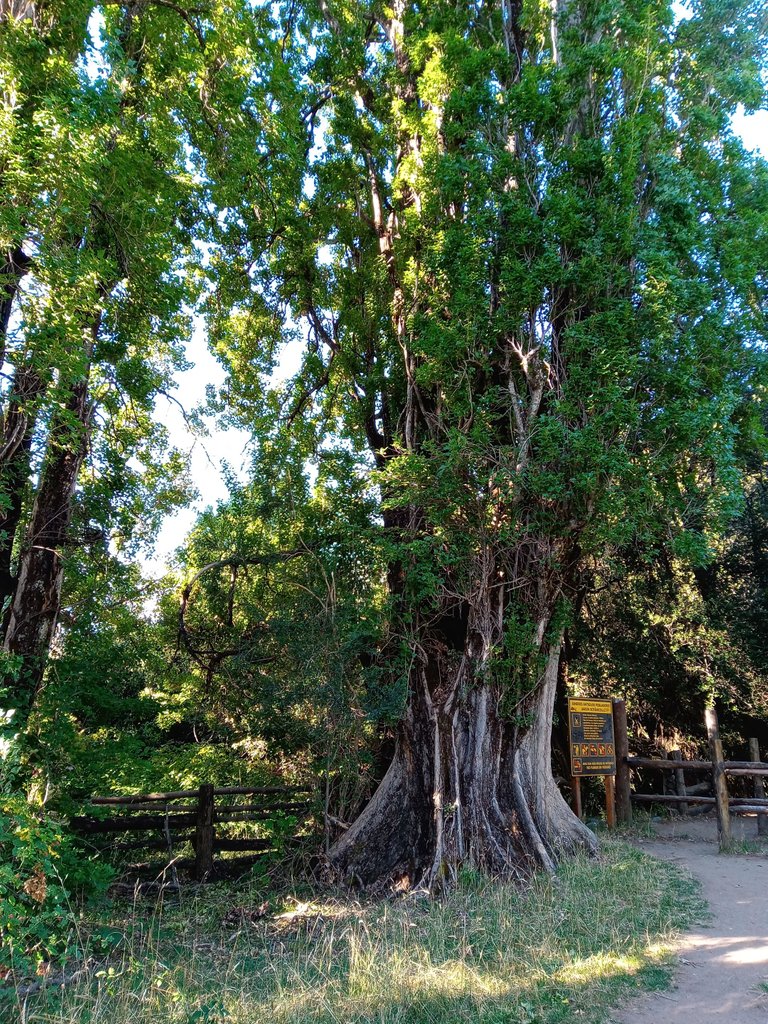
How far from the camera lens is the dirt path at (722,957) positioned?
444 centimetres

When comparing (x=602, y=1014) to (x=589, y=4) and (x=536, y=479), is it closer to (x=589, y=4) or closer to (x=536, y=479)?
(x=536, y=479)

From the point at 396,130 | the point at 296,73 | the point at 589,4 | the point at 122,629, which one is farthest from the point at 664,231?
the point at 122,629


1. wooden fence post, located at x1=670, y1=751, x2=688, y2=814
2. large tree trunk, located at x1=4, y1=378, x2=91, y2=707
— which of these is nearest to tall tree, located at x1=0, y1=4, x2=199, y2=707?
large tree trunk, located at x1=4, y1=378, x2=91, y2=707

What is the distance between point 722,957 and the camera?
18.0ft

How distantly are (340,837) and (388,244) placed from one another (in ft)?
28.4

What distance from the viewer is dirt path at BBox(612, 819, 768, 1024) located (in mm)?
4441

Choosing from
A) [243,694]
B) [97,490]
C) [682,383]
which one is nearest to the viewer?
[682,383]

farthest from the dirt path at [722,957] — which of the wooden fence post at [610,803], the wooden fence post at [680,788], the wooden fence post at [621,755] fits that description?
the wooden fence post at [680,788]

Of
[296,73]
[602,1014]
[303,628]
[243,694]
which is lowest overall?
[602,1014]

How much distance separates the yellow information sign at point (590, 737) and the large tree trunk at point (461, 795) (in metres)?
1.20

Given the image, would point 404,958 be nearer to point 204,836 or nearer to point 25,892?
point 25,892

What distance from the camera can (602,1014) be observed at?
14.2ft

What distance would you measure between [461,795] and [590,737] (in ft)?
11.3

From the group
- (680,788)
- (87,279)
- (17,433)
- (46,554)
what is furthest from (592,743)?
(87,279)
